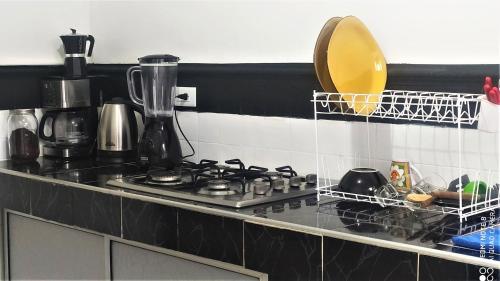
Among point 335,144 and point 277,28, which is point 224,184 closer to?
point 335,144

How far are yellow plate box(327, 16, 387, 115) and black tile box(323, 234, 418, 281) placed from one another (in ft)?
1.82

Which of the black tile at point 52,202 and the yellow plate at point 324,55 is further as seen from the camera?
the black tile at point 52,202

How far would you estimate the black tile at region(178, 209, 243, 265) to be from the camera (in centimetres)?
191

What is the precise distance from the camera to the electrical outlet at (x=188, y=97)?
9.09 feet

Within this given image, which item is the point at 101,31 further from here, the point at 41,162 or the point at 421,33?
the point at 421,33

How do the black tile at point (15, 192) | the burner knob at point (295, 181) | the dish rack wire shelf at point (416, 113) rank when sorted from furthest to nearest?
the black tile at point (15, 192) < the burner knob at point (295, 181) < the dish rack wire shelf at point (416, 113)

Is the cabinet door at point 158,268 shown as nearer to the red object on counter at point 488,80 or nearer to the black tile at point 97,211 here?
the black tile at point 97,211

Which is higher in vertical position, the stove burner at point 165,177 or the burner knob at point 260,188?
the stove burner at point 165,177

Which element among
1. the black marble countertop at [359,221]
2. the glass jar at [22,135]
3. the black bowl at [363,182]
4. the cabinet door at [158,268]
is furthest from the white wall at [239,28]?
the cabinet door at [158,268]

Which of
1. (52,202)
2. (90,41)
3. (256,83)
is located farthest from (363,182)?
(90,41)

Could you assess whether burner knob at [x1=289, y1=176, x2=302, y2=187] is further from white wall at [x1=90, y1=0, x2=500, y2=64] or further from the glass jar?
the glass jar

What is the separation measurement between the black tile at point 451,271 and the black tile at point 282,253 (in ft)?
0.94

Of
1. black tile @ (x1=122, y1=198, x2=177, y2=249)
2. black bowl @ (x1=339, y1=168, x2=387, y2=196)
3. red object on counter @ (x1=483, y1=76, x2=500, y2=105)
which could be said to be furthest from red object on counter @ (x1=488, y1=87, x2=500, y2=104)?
black tile @ (x1=122, y1=198, x2=177, y2=249)

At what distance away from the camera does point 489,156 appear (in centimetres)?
195
